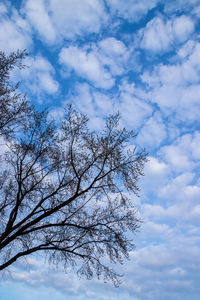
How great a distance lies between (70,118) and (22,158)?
2.67m

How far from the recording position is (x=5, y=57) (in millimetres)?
9969

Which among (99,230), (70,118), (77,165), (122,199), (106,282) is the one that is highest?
(70,118)

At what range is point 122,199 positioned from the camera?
11.8 meters

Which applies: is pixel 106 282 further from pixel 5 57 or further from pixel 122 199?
pixel 5 57

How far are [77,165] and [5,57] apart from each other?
506 centimetres

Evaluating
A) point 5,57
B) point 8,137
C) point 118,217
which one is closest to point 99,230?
point 118,217

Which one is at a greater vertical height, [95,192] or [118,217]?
[95,192]

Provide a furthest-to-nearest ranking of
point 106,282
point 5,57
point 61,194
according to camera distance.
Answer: point 61,194, point 106,282, point 5,57

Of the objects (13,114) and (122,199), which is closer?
(13,114)

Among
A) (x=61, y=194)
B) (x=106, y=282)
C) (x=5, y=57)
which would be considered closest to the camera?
(x=5, y=57)

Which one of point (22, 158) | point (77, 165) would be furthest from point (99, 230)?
point (22, 158)

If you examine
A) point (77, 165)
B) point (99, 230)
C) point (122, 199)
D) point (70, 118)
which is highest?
point (70, 118)

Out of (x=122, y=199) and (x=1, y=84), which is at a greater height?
(x=1, y=84)

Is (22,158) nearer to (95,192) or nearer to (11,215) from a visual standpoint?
(11,215)
